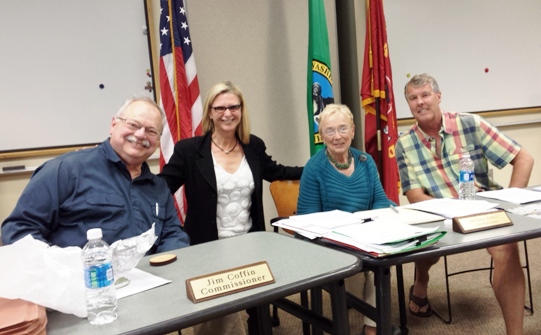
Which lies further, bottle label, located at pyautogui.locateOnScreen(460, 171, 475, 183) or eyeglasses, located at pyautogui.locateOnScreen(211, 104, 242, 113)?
eyeglasses, located at pyautogui.locateOnScreen(211, 104, 242, 113)

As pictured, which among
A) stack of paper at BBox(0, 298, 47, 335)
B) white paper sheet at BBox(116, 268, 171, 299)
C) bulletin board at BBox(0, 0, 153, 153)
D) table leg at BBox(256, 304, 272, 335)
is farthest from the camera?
bulletin board at BBox(0, 0, 153, 153)

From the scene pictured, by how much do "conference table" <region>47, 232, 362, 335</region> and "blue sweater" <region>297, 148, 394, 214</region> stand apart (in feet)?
1.85

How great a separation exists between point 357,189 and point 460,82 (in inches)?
99.1

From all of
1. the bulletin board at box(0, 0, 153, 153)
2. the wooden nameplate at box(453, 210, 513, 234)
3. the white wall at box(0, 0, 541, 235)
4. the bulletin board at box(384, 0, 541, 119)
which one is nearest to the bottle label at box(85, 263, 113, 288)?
the wooden nameplate at box(453, 210, 513, 234)

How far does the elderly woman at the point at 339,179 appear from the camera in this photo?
6.36ft

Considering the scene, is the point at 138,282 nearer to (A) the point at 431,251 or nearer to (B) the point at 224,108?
(A) the point at 431,251

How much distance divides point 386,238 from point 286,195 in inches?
47.1

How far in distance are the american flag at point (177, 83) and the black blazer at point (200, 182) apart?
567mm

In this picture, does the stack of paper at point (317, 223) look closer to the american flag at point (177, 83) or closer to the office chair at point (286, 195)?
the office chair at point (286, 195)

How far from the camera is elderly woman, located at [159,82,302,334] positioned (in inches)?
80.0

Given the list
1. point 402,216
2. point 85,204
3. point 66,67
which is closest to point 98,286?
point 85,204

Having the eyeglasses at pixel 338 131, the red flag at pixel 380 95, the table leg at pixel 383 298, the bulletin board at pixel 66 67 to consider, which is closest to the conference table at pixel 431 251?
the table leg at pixel 383 298

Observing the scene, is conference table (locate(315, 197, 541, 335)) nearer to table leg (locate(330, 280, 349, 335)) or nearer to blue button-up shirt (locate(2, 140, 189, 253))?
table leg (locate(330, 280, 349, 335))

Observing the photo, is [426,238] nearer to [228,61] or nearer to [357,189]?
[357,189]
